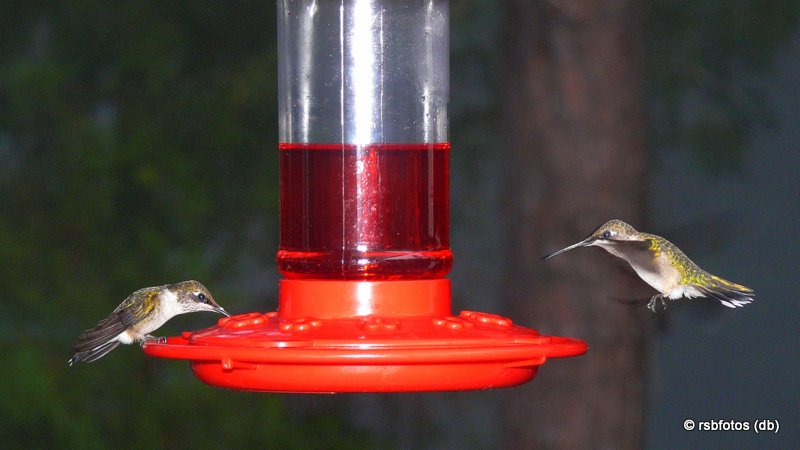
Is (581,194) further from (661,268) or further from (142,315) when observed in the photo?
(142,315)

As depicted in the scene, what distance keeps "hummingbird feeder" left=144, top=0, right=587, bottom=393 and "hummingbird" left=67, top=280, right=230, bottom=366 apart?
78cm

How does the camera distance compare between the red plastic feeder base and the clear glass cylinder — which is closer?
the red plastic feeder base

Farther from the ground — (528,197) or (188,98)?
(188,98)

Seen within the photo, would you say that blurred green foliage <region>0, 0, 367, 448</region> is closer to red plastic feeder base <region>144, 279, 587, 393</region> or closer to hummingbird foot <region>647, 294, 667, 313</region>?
hummingbird foot <region>647, 294, 667, 313</region>

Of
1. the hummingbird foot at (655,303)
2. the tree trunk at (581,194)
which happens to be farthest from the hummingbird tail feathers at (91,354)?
the tree trunk at (581,194)

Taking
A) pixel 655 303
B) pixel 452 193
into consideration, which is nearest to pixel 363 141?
pixel 655 303

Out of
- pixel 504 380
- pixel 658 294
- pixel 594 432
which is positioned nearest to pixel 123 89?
pixel 594 432

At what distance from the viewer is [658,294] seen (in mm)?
4625

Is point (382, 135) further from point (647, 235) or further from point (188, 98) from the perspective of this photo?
point (188, 98)

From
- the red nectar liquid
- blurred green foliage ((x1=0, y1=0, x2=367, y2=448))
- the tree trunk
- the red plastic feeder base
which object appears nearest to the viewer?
the red plastic feeder base

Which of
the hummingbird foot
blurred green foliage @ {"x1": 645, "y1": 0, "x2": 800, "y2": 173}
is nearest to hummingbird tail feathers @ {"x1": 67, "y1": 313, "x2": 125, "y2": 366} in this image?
the hummingbird foot

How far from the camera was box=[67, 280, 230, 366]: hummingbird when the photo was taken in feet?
14.7

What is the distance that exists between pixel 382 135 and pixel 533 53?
2.87 metres

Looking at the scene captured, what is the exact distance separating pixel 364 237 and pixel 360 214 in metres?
0.07
